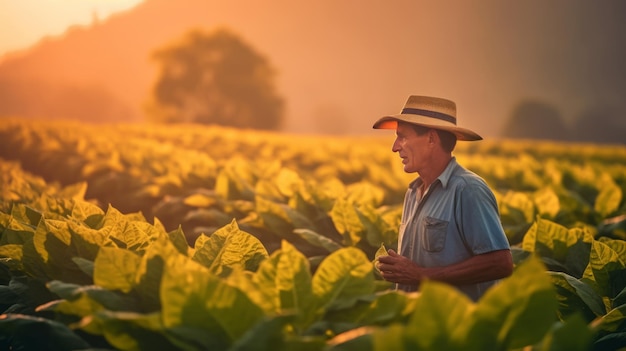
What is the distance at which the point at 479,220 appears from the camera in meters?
3.20

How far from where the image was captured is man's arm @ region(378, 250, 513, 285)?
10.3 feet

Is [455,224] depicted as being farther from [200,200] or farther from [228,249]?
[200,200]

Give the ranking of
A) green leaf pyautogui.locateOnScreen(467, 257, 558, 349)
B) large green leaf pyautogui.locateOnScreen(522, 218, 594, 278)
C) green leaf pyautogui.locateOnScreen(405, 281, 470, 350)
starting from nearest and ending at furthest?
green leaf pyautogui.locateOnScreen(405, 281, 470, 350)
green leaf pyautogui.locateOnScreen(467, 257, 558, 349)
large green leaf pyautogui.locateOnScreen(522, 218, 594, 278)

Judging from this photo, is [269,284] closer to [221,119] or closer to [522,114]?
[221,119]

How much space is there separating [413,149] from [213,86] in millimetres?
73357

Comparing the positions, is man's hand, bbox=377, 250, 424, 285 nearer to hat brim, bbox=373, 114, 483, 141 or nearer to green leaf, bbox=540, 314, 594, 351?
hat brim, bbox=373, 114, 483, 141

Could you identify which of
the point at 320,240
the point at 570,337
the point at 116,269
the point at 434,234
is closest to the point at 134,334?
the point at 116,269

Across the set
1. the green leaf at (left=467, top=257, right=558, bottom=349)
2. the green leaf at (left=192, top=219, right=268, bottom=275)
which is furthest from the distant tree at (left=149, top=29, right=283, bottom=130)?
the green leaf at (left=467, top=257, right=558, bottom=349)

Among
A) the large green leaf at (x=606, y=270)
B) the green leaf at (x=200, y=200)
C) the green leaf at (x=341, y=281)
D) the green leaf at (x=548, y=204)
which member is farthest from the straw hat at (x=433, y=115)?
the green leaf at (x=200, y=200)

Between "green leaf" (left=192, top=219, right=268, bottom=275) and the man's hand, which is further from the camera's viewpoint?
the man's hand

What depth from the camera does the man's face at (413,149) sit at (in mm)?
3627

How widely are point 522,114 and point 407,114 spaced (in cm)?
12549

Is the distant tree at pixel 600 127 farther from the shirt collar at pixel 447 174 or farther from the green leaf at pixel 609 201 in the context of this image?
the shirt collar at pixel 447 174

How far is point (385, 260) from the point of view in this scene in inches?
125
